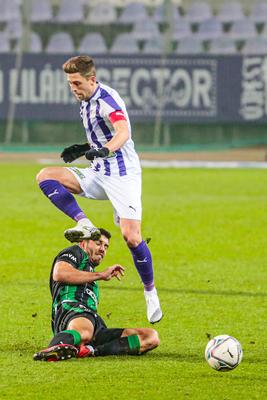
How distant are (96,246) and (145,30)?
21451 millimetres

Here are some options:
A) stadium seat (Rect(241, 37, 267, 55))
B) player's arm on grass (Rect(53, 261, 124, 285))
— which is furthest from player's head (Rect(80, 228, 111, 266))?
stadium seat (Rect(241, 37, 267, 55))

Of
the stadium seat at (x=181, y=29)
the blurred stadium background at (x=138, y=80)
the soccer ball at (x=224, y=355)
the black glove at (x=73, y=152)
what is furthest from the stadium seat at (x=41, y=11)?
the soccer ball at (x=224, y=355)

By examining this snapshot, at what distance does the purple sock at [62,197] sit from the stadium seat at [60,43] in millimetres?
19642

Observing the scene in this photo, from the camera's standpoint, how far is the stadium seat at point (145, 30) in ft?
97.0

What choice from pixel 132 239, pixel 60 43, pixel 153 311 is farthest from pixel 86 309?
pixel 60 43

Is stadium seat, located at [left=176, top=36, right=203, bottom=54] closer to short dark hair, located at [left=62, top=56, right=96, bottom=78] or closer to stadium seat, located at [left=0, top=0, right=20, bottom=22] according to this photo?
stadium seat, located at [left=0, top=0, right=20, bottom=22]

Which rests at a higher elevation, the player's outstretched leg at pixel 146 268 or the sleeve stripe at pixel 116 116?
the sleeve stripe at pixel 116 116

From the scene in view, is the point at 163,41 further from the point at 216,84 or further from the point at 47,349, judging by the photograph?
the point at 47,349

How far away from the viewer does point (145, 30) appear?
2970cm

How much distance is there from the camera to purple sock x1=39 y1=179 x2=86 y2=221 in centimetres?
971

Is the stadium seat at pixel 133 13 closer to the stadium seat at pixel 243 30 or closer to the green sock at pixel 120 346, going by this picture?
the stadium seat at pixel 243 30

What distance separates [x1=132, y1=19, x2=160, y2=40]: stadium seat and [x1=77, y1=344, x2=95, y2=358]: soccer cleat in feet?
70.7

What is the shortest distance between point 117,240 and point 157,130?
13463mm

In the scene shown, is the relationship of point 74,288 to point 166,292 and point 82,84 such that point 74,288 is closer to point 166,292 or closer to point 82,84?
point 82,84
